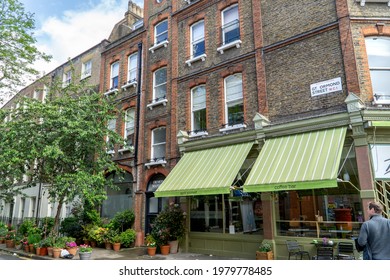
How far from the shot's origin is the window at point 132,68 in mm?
19625

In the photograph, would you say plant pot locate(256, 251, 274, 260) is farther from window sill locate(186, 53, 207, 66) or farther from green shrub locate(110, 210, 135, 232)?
window sill locate(186, 53, 207, 66)

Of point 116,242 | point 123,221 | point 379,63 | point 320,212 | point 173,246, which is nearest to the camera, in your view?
point 320,212

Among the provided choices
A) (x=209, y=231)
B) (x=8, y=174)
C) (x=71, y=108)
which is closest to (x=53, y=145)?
(x=71, y=108)

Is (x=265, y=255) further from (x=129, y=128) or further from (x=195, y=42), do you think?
(x=129, y=128)

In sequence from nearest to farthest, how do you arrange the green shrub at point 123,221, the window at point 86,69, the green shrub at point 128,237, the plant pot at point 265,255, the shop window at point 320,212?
1. the shop window at point 320,212
2. the plant pot at point 265,255
3. the green shrub at point 128,237
4. the green shrub at point 123,221
5. the window at point 86,69

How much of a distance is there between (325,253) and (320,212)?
1.67 meters

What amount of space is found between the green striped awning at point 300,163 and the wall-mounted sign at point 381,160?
1187 mm

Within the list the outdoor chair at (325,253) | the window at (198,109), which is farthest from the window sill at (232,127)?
the outdoor chair at (325,253)

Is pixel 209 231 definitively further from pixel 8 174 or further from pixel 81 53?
pixel 81 53

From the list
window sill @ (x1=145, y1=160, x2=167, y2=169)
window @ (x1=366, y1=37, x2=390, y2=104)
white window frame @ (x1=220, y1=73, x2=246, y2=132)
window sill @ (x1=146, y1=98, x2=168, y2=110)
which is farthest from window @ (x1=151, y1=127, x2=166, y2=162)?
window @ (x1=366, y1=37, x2=390, y2=104)

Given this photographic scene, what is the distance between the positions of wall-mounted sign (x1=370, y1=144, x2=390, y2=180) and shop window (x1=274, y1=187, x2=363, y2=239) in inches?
37.9

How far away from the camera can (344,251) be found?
992 cm

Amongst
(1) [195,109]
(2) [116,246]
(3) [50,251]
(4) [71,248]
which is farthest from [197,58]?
(3) [50,251]

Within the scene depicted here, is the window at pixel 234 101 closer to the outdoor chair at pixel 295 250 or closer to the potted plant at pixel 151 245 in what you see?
the outdoor chair at pixel 295 250
